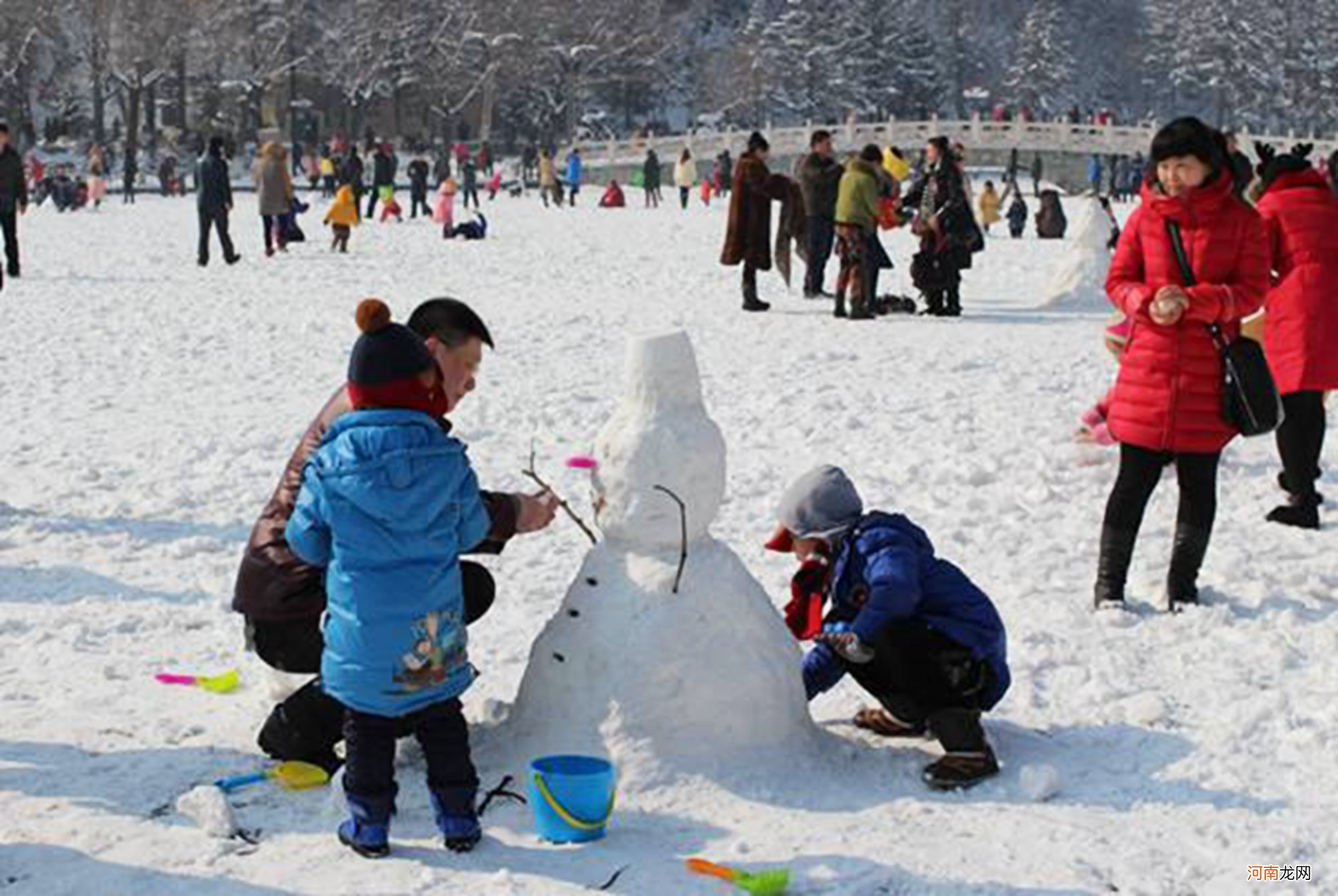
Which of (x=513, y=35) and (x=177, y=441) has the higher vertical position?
(x=513, y=35)

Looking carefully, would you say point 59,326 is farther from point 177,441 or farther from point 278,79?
point 278,79

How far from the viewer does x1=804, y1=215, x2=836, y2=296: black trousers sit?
15648 mm

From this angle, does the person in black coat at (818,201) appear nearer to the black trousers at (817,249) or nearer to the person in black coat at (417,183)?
the black trousers at (817,249)

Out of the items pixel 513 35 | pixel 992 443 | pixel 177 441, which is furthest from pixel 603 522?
pixel 513 35

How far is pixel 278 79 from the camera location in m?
68.8

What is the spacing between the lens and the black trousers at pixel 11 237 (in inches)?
682

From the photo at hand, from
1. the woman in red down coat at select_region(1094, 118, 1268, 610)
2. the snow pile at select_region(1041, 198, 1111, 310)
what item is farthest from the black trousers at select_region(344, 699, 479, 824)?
the snow pile at select_region(1041, 198, 1111, 310)

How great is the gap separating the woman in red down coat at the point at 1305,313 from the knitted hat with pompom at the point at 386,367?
4.44 m

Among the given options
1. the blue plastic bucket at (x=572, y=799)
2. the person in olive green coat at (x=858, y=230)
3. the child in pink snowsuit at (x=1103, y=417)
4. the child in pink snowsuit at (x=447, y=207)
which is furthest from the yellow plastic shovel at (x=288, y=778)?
the child in pink snowsuit at (x=447, y=207)

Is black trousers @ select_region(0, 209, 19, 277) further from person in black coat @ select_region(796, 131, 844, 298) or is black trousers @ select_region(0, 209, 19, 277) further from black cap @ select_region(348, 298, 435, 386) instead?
black cap @ select_region(348, 298, 435, 386)

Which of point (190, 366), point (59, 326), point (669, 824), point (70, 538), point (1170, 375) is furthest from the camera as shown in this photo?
point (59, 326)

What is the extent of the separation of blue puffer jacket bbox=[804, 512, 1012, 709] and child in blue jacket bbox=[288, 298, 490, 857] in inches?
44.6

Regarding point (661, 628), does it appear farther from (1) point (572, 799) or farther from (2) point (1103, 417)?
(2) point (1103, 417)

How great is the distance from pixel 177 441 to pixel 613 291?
855cm
